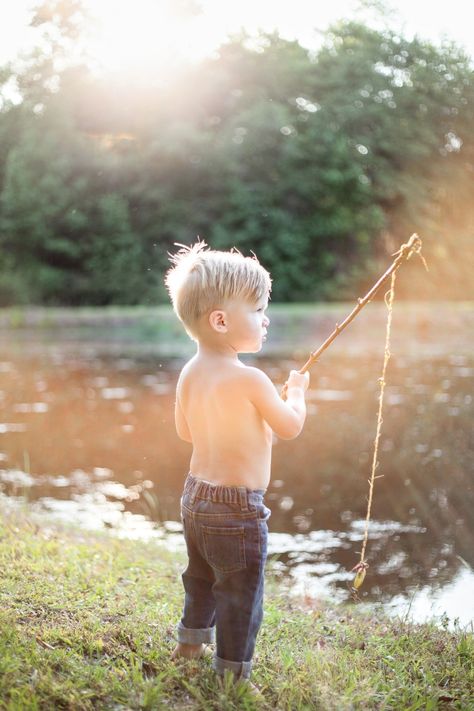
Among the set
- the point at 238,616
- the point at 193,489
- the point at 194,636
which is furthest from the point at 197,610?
the point at 193,489

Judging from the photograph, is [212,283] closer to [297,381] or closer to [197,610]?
[297,381]

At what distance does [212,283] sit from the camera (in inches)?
102

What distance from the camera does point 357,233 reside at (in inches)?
1078

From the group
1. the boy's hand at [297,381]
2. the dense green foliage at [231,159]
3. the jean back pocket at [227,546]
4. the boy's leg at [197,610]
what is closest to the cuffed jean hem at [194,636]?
the boy's leg at [197,610]

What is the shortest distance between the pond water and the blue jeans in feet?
5.10

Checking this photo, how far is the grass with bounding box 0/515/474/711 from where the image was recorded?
8.13ft

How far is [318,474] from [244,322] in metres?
4.42

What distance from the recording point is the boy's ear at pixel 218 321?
261 centimetres

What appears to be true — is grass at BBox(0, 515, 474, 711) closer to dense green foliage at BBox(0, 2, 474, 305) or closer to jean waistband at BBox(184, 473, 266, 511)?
jean waistband at BBox(184, 473, 266, 511)

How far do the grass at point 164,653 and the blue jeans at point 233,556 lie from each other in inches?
4.3

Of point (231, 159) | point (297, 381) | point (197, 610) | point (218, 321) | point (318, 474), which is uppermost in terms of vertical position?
point (231, 159)

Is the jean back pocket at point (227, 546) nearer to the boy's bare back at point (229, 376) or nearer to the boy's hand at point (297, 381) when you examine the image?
the boy's bare back at point (229, 376)

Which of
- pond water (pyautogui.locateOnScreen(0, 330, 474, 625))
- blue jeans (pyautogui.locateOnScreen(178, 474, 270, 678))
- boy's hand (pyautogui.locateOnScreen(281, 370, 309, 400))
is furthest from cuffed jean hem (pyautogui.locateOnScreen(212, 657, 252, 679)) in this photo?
pond water (pyautogui.locateOnScreen(0, 330, 474, 625))

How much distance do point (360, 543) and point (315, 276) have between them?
71.9ft
